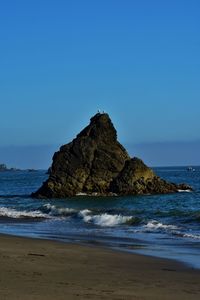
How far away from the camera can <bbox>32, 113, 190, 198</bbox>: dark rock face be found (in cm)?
6325

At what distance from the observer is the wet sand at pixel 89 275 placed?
999 centimetres

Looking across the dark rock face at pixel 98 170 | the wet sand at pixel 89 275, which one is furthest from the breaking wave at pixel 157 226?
the dark rock face at pixel 98 170

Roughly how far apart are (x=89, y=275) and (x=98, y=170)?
53884 mm

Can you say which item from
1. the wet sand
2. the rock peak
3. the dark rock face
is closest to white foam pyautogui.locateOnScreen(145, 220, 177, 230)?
the wet sand

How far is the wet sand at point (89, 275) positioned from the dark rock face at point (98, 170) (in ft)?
151

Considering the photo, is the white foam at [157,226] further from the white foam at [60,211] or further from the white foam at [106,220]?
the white foam at [60,211]

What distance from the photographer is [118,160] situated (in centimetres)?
6706

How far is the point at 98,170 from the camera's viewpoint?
217 feet

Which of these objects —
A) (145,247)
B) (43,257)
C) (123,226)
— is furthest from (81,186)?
(43,257)

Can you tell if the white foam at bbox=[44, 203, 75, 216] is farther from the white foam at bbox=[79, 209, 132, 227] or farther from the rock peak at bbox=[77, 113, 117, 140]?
the rock peak at bbox=[77, 113, 117, 140]

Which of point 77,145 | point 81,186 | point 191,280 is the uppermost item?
point 77,145

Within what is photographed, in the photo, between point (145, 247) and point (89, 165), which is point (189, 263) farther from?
point (89, 165)

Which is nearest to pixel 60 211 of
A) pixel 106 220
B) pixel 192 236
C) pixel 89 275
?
pixel 106 220

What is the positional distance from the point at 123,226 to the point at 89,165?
3756cm
